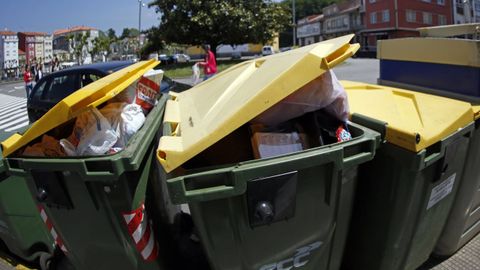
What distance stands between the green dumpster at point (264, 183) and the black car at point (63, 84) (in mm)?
6364

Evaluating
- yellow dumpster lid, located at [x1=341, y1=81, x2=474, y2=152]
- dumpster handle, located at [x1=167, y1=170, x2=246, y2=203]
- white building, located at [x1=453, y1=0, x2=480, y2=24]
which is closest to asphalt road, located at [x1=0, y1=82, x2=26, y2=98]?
yellow dumpster lid, located at [x1=341, y1=81, x2=474, y2=152]

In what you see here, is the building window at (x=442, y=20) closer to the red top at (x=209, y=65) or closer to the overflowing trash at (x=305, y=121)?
the red top at (x=209, y=65)

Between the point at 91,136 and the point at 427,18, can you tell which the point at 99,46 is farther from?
the point at 91,136

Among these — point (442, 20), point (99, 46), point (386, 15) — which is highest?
point (442, 20)

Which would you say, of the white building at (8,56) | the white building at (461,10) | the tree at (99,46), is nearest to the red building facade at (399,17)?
the white building at (461,10)

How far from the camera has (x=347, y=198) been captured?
7.50 ft

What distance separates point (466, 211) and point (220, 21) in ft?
75.1

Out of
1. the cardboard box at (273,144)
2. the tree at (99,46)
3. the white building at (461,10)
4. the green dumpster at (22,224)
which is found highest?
the white building at (461,10)

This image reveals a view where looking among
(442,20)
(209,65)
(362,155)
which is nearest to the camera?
(362,155)

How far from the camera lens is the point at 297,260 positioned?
2.24m

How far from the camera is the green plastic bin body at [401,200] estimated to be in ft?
7.52

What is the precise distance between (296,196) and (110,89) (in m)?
1.26

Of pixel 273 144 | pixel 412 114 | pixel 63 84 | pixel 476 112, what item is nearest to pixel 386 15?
pixel 63 84

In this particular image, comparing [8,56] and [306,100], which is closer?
[306,100]
